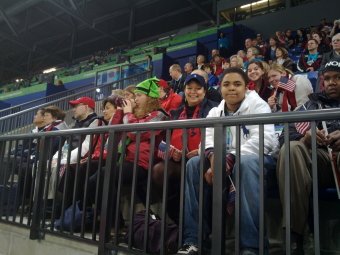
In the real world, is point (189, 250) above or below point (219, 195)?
below

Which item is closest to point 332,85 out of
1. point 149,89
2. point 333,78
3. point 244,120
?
point 333,78

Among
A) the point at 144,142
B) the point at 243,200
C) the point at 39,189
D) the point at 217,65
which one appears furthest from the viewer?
the point at 217,65

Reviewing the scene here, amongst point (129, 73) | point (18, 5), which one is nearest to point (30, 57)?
point (18, 5)

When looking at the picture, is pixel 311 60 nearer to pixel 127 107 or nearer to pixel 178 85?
pixel 178 85

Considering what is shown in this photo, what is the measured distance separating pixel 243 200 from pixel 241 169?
6.7 inches

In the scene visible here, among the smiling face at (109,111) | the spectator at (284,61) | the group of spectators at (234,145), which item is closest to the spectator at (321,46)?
the spectator at (284,61)

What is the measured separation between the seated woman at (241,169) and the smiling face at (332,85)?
516 mm

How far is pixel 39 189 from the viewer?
2.98 meters

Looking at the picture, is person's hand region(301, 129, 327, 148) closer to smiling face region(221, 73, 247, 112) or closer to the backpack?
smiling face region(221, 73, 247, 112)

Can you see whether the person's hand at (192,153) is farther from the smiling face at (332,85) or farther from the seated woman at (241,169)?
the smiling face at (332,85)

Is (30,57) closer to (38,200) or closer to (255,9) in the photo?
(255,9)

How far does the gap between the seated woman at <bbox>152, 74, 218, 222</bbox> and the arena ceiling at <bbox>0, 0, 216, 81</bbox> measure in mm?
12889

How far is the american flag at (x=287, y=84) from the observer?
324cm

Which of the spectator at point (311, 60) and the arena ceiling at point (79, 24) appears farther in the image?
the arena ceiling at point (79, 24)
